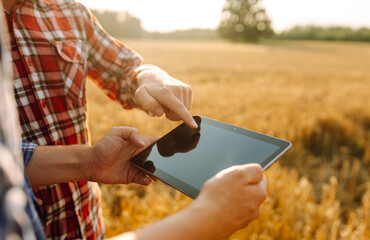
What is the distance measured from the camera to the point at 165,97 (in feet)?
3.52

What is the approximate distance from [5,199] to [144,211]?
173 centimetres

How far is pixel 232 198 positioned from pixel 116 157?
0.55 m

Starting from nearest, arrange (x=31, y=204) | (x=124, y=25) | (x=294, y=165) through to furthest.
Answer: (x=31, y=204) → (x=294, y=165) → (x=124, y=25)

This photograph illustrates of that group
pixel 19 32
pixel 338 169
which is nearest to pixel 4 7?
pixel 19 32

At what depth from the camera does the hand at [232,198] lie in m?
0.62

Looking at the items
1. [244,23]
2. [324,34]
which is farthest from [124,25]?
[324,34]

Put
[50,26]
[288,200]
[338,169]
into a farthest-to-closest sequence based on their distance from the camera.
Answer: [338,169]
[288,200]
[50,26]

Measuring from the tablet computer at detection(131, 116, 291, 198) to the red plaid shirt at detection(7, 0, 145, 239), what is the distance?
31cm

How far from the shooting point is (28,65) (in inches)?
38.8

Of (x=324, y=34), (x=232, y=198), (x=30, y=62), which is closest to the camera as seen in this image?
(x=232, y=198)

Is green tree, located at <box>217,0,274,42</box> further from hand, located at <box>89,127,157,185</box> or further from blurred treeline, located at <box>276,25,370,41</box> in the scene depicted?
hand, located at <box>89,127,157,185</box>

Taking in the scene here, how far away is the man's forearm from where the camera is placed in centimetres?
90

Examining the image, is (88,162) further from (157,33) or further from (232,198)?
(157,33)

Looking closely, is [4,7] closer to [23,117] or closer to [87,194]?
[23,117]
